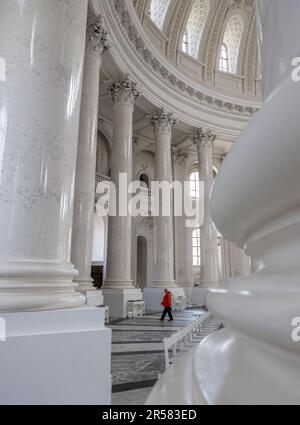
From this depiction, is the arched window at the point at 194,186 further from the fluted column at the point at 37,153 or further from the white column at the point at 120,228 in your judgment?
the fluted column at the point at 37,153

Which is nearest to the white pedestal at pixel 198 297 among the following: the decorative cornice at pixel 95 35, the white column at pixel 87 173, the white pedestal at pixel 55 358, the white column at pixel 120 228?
the white column at pixel 120 228

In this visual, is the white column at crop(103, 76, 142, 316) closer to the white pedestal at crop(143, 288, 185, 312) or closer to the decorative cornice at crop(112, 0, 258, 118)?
the decorative cornice at crop(112, 0, 258, 118)

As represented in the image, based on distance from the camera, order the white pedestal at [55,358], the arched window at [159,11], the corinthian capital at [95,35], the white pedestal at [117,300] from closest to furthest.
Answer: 1. the white pedestal at [55,358]
2. the corinthian capital at [95,35]
3. the white pedestal at [117,300]
4. the arched window at [159,11]

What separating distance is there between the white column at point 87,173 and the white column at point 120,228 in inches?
89.2

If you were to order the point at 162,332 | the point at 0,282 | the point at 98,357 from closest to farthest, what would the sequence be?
the point at 0,282 → the point at 98,357 → the point at 162,332

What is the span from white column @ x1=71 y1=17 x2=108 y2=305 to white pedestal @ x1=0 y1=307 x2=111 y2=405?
4.58m

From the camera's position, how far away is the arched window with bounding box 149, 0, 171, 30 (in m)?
14.7

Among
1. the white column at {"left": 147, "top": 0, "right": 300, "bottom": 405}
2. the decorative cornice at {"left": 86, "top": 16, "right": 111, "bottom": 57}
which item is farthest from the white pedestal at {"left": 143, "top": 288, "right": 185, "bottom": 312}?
the white column at {"left": 147, "top": 0, "right": 300, "bottom": 405}

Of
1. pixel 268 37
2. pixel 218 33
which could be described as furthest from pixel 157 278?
pixel 218 33

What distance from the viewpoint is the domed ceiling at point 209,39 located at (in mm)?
14922

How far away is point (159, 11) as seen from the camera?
49.1 ft

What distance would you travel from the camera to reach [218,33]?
17.3m
